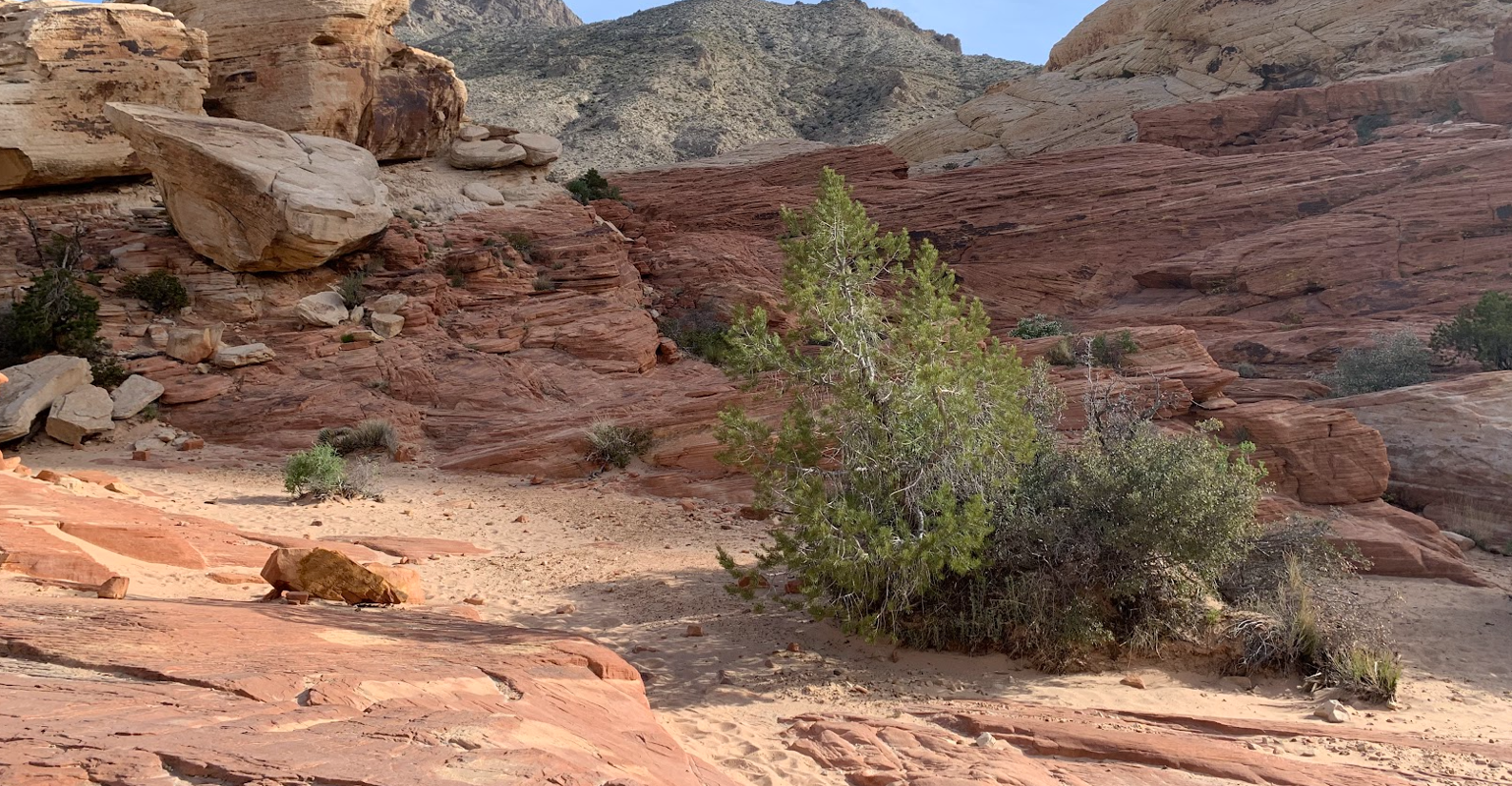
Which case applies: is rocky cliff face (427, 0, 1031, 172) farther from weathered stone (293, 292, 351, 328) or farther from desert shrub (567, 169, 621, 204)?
weathered stone (293, 292, 351, 328)

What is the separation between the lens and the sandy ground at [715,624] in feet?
20.9

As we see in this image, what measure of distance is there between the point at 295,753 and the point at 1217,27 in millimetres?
40963

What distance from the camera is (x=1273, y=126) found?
96.8 ft

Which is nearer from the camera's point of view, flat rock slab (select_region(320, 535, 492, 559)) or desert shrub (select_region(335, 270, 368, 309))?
flat rock slab (select_region(320, 535, 492, 559))

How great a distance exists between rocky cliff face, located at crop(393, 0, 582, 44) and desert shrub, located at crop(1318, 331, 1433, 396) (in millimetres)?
56761

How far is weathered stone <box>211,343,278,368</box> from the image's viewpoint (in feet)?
51.3

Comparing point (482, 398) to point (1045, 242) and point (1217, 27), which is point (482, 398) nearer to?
point (1045, 242)

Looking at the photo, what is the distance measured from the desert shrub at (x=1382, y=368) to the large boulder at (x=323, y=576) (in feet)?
50.7

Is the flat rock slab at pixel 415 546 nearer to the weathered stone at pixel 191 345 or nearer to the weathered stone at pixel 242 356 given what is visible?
the weathered stone at pixel 242 356

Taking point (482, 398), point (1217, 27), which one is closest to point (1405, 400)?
point (482, 398)

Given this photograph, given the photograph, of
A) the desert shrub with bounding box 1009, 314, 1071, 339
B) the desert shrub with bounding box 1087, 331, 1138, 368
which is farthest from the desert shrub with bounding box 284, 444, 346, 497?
the desert shrub with bounding box 1009, 314, 1071, 339

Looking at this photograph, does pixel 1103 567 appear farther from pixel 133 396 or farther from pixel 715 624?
pixel 133 396

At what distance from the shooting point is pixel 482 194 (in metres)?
22.3

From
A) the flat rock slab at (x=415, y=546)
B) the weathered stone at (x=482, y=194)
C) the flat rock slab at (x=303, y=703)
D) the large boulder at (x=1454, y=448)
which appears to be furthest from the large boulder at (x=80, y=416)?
the large boulder at (x=1454, y=448)
